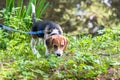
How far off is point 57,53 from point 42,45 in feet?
3.99

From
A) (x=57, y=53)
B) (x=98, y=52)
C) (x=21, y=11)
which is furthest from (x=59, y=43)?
(x=21, y=11)

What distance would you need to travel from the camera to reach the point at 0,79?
4.84m

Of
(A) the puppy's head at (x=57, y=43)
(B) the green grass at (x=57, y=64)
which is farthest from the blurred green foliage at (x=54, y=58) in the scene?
(A) the puppy's head at (x=57, y=43)

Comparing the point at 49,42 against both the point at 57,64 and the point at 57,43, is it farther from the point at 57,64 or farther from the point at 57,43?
the point at 57,64

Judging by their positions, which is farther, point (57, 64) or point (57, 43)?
point (57, 43)

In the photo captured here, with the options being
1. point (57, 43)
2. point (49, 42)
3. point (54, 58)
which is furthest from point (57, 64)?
point (49, 42)

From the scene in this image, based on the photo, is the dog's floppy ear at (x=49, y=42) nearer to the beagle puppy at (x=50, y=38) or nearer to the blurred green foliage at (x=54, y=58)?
the beagle puppy at (x=50, y=38)

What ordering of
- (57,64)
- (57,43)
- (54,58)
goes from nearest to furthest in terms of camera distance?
1. (57,64)
2. (54,58)
3. (57,43)

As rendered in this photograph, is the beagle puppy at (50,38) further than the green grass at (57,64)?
Yes

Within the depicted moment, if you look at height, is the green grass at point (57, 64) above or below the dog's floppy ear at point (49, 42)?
below

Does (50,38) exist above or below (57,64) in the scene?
above

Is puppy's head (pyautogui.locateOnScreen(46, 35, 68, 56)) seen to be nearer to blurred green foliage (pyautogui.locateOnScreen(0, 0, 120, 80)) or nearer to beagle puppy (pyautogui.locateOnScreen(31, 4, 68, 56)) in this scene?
beagle puppy (pyautogui.locateOnScreen(31, 4, 68, 56))

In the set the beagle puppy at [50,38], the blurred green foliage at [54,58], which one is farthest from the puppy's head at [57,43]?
the blurred green foliage at [54,58]

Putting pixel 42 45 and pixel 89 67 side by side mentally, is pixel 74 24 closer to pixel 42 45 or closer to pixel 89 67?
pixel 42 45
